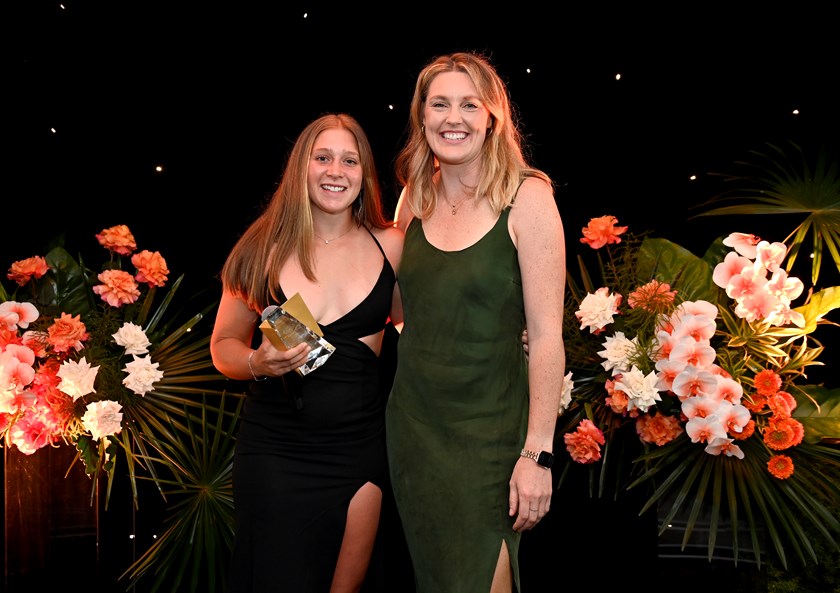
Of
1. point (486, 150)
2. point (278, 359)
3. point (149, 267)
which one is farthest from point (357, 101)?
point (278, 359)

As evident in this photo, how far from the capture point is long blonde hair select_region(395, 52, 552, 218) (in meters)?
2.54

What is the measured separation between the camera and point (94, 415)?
3045 mm

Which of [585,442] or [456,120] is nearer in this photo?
[456,120]

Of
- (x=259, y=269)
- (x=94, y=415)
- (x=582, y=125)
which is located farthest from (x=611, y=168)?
(x=94, y=415)

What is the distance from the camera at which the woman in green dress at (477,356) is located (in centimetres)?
242

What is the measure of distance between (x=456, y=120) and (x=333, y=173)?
42 centimetres

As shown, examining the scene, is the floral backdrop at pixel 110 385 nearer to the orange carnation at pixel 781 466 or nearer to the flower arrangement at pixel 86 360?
the flower arrangement at pixel 86 360

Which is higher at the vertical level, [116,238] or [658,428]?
[116,238]

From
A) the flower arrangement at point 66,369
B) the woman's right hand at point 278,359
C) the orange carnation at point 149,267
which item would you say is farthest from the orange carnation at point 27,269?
the woman's right hand at point 278,359

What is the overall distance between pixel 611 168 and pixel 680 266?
30.1 inches

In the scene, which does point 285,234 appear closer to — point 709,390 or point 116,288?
point 116,288

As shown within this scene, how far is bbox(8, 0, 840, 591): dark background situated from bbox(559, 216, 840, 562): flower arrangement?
2.18 ft

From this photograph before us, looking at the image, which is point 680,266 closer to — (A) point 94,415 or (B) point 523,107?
(B) point 523,107

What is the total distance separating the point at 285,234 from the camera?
2.81 metres
